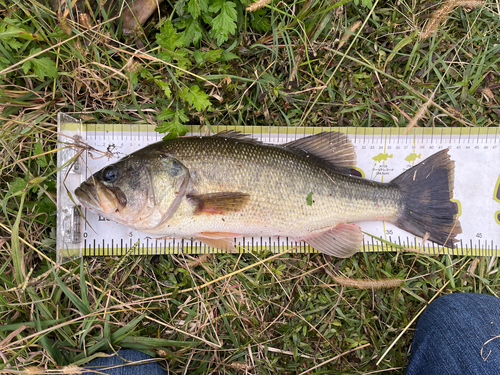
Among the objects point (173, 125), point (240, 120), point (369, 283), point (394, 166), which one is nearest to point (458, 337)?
point (369, 283)

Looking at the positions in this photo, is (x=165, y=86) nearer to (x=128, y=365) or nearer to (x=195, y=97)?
(x=195, y=97)

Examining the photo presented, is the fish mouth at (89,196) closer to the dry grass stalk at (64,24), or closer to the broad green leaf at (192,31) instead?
the dry grass stalk at (64,24)

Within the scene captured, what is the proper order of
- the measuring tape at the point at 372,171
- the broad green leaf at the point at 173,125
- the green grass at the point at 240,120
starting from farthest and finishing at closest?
the measuring tape at the point at 372,171
the green grass at the point at 240,120
the broad green leaf at the point at 173,125

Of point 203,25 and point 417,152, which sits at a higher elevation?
point 203,25

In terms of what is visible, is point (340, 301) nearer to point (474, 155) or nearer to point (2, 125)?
point (474, 155)

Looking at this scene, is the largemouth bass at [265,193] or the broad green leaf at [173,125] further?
the broad green leaf at [173,125]

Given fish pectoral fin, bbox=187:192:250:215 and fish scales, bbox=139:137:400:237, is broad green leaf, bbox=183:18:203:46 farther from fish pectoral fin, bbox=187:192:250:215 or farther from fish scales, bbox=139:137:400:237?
fish pectoral fin, bbox=187:192:250:215

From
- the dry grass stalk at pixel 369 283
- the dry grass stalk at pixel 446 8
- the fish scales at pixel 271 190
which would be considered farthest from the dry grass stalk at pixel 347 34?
the dry grass stalk at pixel 369 283

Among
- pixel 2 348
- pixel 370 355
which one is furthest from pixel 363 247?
pixel 2 348
